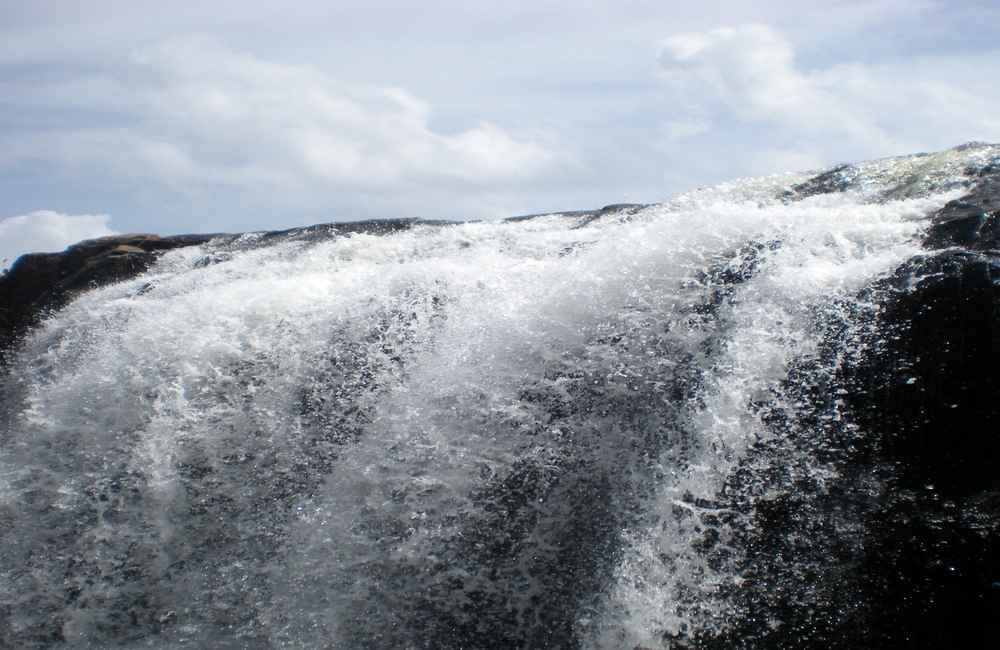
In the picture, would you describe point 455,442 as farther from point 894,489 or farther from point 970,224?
point 970,224

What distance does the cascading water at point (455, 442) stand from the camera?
5070mm

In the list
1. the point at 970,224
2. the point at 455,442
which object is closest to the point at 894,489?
the point at 970,224

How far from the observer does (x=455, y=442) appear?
224 inches

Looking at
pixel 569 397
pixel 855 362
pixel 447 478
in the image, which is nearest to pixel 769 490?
pixel 855 362

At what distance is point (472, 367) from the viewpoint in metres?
6.02

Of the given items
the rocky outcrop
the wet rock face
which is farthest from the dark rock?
the rocky outcrop

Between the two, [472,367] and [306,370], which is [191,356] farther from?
[472,367]

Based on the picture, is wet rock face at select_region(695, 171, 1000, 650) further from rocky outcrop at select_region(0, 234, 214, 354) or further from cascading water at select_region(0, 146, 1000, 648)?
rocky outcrop at select_region(0, 234, 214, 354)

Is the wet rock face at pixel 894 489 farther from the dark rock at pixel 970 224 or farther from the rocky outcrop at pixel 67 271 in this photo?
the rocky outcrop at pixel 67 271

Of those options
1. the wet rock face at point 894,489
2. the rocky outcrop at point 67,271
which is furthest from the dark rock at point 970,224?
the rocky outcrop at point 67,271

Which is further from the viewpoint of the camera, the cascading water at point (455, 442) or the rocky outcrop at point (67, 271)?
the rocky outcrop at point (67, 271)

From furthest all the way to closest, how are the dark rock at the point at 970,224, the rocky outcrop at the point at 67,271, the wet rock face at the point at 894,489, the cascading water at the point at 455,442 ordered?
1. the rocky outcrop at the point at 67,271
2. the dark rock at the point at 970,224
3. the cascading water at the point at 455,442
4. the wet rock face at the point at 894,489

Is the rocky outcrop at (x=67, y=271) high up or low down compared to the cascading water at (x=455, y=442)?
up

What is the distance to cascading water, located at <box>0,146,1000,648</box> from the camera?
200 inches
